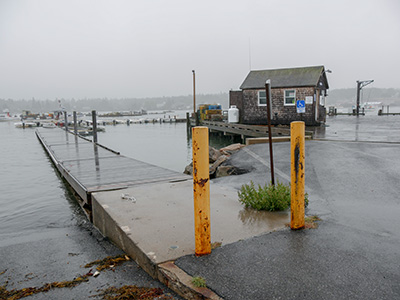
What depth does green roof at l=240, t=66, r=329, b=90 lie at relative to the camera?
2527 centimetres

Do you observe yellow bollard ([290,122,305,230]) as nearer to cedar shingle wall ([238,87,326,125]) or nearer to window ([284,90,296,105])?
→ cedar shingle wall ([238,87,326,125])

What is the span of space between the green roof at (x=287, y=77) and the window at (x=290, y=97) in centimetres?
56

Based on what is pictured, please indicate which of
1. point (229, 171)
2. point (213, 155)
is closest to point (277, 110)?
point (213, 155)

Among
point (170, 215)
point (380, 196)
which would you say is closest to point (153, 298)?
point (170, 215)

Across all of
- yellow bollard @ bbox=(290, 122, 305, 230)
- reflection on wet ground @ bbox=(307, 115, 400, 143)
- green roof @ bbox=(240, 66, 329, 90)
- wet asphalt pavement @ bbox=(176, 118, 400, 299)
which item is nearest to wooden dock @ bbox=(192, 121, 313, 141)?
reflection on wet ground @ bbox=(307, 115, 400, 143)

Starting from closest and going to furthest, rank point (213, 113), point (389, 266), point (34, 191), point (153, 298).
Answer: point (153, 298)
point (389, 266)
point (34, 191)
point (213, 113)

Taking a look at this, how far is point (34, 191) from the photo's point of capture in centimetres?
1173

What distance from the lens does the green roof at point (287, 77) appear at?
25266 millimetres

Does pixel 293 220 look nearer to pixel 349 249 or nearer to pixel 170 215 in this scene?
pixel 349 249

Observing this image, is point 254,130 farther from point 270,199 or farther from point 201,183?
point 201,183

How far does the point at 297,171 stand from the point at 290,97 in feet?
75.0

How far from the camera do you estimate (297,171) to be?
4164 millimetres

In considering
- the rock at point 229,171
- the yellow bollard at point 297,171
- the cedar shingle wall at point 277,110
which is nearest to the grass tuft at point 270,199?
the yellow bollard at point 297,171

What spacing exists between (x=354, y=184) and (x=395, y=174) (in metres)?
1.57
